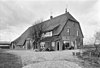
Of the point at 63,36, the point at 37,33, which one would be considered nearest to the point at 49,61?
the point at 63,36

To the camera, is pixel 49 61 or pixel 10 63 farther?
pixel 49 61

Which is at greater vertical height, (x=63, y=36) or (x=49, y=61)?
(x=63, y=36)

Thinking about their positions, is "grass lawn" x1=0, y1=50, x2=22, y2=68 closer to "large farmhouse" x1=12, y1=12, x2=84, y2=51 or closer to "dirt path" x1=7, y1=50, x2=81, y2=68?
"dirt path" x1=7, y1=50, x2=81, y2=68

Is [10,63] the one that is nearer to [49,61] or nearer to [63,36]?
[49,61]

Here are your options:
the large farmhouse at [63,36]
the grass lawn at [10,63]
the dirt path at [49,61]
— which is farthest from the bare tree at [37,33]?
the grass lawn at [10,63]

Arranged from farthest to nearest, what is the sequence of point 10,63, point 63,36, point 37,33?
1. point 37,33
2. point 63,36
3. point 10,63

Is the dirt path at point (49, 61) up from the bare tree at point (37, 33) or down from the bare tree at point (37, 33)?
down

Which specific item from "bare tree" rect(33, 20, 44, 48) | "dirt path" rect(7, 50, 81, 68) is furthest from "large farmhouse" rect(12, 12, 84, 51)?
"dirt path" rect(7, 50, 81, 68)

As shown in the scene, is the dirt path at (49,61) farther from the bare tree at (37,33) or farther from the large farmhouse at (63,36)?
the bare tree at (37,33)

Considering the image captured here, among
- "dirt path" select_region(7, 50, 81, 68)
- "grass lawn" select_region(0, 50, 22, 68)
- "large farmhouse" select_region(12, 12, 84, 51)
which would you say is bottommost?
"dirt path" select_region(7, 50, 81, 68)

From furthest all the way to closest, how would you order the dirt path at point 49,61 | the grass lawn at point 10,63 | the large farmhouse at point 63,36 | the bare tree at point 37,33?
the bare tree at point 37,33 < the large farmhouse at point 63,36 < the dirt path at point 49,61 < the grass lawn at point 10,63

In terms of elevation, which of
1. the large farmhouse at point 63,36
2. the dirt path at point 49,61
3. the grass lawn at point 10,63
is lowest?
the dirt path at point 49,61

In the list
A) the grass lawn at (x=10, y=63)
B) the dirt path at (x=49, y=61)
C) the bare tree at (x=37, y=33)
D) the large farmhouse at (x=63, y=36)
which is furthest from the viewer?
the bare tree at (x=37, y=33)

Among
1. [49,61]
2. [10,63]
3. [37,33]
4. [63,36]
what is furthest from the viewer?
[37,33]
